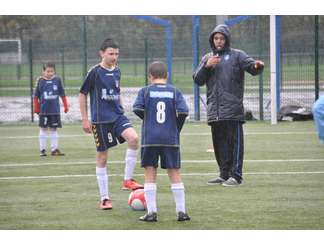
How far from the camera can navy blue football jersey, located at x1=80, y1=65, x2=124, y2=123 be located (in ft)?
33.1

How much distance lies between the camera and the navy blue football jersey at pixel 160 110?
29.2 ft

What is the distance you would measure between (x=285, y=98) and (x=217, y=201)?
14685 millimetres

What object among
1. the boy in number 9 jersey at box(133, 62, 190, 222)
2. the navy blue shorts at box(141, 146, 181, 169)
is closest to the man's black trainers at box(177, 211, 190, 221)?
the boy in number 9 jersey at box(133, 62, 190, 222)

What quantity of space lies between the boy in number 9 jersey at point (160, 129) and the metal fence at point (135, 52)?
1449 cm

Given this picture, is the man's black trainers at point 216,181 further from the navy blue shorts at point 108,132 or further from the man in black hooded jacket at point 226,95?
the navy blue shorts at point 108,132

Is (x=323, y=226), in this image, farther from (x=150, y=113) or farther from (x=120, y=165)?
(x=120, y=165)

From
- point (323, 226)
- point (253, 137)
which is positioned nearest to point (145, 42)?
point (253, 137)

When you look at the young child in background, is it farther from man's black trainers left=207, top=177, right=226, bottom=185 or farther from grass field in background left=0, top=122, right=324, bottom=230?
man's black trainers left=207, top=177, right=226, bottom=185

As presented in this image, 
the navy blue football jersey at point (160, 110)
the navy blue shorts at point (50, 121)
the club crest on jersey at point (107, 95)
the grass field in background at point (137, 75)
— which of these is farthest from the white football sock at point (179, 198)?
the grass field in background at point (137, 75)

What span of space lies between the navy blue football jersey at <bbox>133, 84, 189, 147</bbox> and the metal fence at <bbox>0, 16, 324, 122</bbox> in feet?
47.6

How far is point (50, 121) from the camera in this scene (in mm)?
16359

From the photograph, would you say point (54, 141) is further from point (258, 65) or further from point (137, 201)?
point (137, 201)
